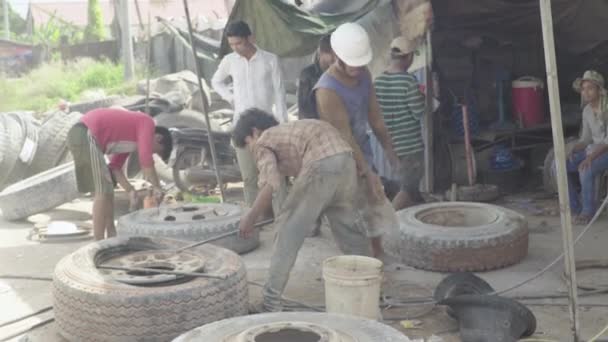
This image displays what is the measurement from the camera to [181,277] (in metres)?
4.78

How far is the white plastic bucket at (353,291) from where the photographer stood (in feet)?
14.5

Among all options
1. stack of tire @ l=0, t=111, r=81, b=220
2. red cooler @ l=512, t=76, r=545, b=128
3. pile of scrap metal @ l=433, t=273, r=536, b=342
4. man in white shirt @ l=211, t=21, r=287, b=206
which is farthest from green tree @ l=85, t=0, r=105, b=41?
pile of scrap metal @ l=433, t=273, r=536, b=342

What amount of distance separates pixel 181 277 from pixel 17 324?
1.20 metres

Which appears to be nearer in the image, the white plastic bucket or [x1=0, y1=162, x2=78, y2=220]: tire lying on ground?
the white plastic bucket

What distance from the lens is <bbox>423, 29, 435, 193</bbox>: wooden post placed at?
850cm

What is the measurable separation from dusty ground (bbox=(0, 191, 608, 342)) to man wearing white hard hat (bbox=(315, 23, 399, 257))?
21.1 inches

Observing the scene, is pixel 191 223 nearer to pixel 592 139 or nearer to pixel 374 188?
pixel 374 188

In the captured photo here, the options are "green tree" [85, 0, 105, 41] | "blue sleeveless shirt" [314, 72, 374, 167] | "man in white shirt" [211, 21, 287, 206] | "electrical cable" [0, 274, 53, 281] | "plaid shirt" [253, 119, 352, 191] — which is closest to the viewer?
"plaid shirt" [253, 119, 352, 191]

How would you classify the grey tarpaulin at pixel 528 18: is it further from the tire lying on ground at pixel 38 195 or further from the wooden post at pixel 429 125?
the tire lying on ground at pixel 38 195

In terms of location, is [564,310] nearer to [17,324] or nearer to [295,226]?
[295,226]

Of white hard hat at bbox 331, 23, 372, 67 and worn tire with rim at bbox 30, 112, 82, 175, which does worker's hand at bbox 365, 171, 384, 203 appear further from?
worn tire with rim at bbox 30, 112, 82, 175

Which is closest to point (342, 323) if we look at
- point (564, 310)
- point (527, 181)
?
point (564, 310)

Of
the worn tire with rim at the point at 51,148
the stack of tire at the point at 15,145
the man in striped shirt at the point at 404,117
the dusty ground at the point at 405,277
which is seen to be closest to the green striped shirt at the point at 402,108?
the man in striped shirt at the point at 404,117

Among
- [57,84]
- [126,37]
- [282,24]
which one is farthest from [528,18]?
[57,84]
